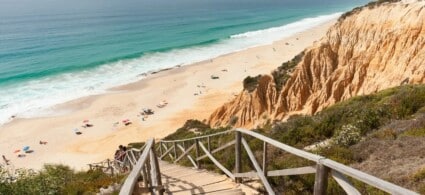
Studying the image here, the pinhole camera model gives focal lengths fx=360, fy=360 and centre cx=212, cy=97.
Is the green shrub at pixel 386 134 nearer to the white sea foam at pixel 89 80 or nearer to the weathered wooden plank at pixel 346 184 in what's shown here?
the weathered wooden plank at pixel 346 184

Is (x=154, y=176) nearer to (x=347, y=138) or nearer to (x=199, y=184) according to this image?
(x=199, y=184)

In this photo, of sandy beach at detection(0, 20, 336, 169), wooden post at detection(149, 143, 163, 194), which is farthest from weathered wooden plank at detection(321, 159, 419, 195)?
sandy beach at detection(0, 20, 336, 169)

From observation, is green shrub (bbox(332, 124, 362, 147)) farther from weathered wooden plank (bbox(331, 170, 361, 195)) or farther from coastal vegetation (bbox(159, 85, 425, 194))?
weathered wooden plank (bbox(331, 170, 361, 195))

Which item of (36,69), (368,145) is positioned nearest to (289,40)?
(36,69)

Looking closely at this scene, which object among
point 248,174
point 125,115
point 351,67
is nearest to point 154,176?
point 248,174

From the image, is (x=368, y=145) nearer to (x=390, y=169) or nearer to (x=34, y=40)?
(x=390, y=169)

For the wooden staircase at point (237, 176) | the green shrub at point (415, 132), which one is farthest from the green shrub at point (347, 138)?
the wooden staircase at point (237, 176)
